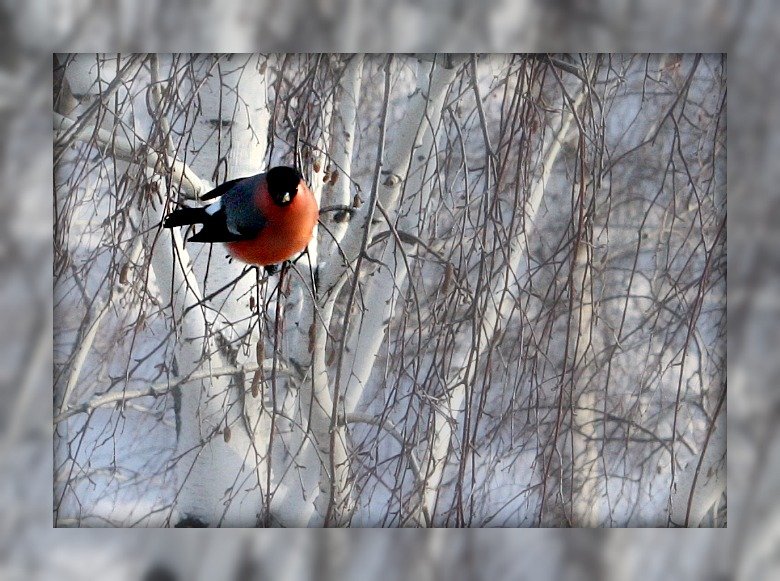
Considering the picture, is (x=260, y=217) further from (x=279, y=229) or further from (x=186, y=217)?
(x=186, y=217)

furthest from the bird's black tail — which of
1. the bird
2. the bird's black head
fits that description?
the bird's black head

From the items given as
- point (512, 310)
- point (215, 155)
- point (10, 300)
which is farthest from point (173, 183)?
point (512, 310)

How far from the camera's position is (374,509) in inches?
71.9

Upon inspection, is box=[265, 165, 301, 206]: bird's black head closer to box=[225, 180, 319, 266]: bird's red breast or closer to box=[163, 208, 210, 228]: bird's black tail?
box=[225, 180, 319, 266]: bird's red breast

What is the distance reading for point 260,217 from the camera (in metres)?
1.75

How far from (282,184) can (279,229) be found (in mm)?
85

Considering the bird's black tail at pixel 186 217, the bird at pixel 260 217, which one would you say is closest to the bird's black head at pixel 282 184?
the bird at pixel 260 217

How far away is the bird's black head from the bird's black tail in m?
0.14

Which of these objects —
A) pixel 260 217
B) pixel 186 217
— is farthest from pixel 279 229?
pixel 186 217

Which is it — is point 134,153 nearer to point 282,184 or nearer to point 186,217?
point 186,217

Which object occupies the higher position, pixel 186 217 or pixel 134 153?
pixel 134 153

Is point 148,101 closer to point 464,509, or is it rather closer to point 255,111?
point 255,111

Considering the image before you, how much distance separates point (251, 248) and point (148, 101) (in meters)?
0.35

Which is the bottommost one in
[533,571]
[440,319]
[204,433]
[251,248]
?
[533,571]
